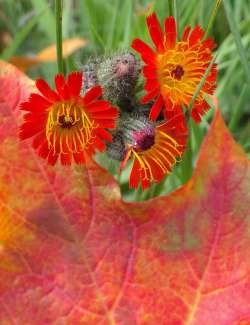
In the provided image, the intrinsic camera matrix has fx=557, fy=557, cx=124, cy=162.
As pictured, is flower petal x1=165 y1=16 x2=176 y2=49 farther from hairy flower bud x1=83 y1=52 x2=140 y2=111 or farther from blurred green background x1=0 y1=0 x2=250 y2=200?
blurred green background x1=0 y1=0 x2=250 y2=200

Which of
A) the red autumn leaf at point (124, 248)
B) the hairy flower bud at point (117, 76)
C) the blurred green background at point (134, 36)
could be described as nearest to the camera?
the red autumn leaf at point (124, 248)

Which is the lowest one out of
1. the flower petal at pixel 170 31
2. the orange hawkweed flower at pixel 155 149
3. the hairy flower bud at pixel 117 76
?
the orange hawkweed flower at pixel 155 149

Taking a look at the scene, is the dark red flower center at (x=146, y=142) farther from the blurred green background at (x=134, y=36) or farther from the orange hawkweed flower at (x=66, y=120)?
the blurred green background at (x=134, y=36)

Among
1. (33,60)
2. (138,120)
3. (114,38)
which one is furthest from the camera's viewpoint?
(114,38)

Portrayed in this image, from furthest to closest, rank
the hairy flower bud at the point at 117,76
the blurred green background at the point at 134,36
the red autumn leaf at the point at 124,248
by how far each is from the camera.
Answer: the blurred green background at the point at 134,36 < the hairy flower bud at the point at 117,76 < the red autumn leaf at the point at 124,248

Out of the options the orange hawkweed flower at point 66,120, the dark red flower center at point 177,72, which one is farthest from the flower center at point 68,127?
the dark red flower center at point 177,72

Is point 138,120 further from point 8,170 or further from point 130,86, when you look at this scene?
point 8,170

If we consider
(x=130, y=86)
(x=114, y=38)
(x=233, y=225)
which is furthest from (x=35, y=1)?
(x=233, y=225)
